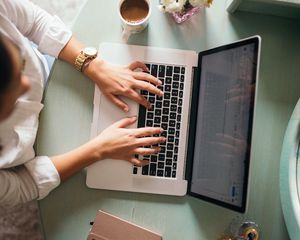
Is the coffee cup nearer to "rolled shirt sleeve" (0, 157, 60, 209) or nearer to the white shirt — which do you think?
the white shirt

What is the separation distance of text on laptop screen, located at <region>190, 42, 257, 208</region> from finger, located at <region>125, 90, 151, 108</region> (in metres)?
0.13

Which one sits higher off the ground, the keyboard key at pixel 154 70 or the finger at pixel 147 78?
the keyboard key at pixel 154 70

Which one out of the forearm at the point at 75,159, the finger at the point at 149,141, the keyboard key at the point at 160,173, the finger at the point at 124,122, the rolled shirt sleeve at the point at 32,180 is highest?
the finger at the point at 124,122

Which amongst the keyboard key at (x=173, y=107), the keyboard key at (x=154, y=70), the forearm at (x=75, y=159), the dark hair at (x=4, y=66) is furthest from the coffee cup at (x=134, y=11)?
the dark hair at (x=4, y=66)

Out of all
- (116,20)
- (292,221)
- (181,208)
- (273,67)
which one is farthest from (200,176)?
(116,20)

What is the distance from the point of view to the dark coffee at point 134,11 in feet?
3.19

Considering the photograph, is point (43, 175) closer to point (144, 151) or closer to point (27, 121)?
point (27, 121)

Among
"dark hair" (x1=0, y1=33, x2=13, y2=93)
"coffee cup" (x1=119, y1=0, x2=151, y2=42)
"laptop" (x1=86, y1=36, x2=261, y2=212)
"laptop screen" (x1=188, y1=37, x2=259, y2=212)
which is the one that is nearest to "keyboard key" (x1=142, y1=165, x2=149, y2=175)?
"laptop" (x1=86, y1=36, x2=261, y2=212)

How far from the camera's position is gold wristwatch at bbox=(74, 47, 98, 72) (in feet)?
3.20

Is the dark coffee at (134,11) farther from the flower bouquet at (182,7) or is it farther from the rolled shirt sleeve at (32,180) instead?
the rolled shirt sleeve at (32,180)

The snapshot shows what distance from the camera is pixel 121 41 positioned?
101cm

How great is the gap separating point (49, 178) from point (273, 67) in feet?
2.04

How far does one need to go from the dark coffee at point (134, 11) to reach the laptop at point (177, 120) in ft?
0.23

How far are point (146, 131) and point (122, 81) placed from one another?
14 cm
